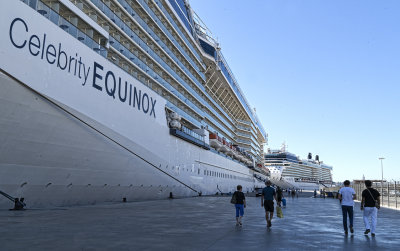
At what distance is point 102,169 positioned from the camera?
1438 cm

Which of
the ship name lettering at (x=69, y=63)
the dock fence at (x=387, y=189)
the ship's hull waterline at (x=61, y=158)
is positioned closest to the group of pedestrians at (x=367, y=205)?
the ship's hull waterline at (x=61, y=158)

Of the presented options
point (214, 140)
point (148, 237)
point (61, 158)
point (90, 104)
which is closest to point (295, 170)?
point (214, 140)

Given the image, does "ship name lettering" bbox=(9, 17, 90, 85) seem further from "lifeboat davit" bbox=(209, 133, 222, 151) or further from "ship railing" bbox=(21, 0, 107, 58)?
"lifeboat davit" bbox=(209, 133, 222, 151)

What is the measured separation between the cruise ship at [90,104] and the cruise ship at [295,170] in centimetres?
8881

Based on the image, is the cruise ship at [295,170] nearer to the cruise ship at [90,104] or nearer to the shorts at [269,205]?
the cruise ship at [90,104]

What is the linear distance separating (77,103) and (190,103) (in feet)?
61.8

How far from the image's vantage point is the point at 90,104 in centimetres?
1315

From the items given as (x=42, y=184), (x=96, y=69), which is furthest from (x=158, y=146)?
(x=42, y=184)

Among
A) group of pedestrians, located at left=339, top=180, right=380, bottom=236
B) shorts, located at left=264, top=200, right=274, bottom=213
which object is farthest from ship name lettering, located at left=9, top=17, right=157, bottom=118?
group of pedestrians, located at left=339, top=180, right=380, bottom=236

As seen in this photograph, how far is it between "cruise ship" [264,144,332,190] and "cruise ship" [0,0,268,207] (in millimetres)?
88806

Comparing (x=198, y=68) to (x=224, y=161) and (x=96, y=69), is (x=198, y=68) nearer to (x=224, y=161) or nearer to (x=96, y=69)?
(x=224, y=161)

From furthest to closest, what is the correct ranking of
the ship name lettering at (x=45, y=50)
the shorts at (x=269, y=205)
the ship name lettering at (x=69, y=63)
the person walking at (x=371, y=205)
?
the ship name lettering at (x=69, y=63) < the ship name lettering at (x=45, y=50) < the shorts at (x=269, y=205) < the person walking at (x=371, y=205)

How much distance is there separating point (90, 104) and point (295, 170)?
121580 mm

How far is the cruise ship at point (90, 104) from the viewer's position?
33.8ft
